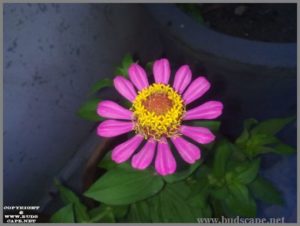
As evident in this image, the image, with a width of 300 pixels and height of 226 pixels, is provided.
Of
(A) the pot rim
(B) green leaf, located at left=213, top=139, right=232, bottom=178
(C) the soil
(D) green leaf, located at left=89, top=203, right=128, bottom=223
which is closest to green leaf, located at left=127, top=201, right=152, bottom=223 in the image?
(D) green leaf, located at left=89, top=203, right=128, bottom=223

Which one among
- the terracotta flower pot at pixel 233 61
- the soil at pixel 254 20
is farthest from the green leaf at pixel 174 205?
the soil at pixel 254 20

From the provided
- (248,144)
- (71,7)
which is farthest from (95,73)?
(248,144)

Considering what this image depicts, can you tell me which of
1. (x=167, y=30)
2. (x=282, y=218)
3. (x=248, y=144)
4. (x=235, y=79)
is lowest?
(x=282, y=218)

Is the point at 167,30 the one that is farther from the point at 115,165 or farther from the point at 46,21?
the point at 115,165

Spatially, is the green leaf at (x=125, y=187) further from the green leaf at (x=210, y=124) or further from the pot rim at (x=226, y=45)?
the pot rim at (x=226, y=45)

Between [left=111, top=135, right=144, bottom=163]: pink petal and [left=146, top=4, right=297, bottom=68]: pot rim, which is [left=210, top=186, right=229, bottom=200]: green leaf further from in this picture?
[left=146, top=4, right=297, bottom=68]: pot rim

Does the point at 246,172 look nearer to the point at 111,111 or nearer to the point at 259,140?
the point at 259,140

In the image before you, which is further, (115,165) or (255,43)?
(255,43)
